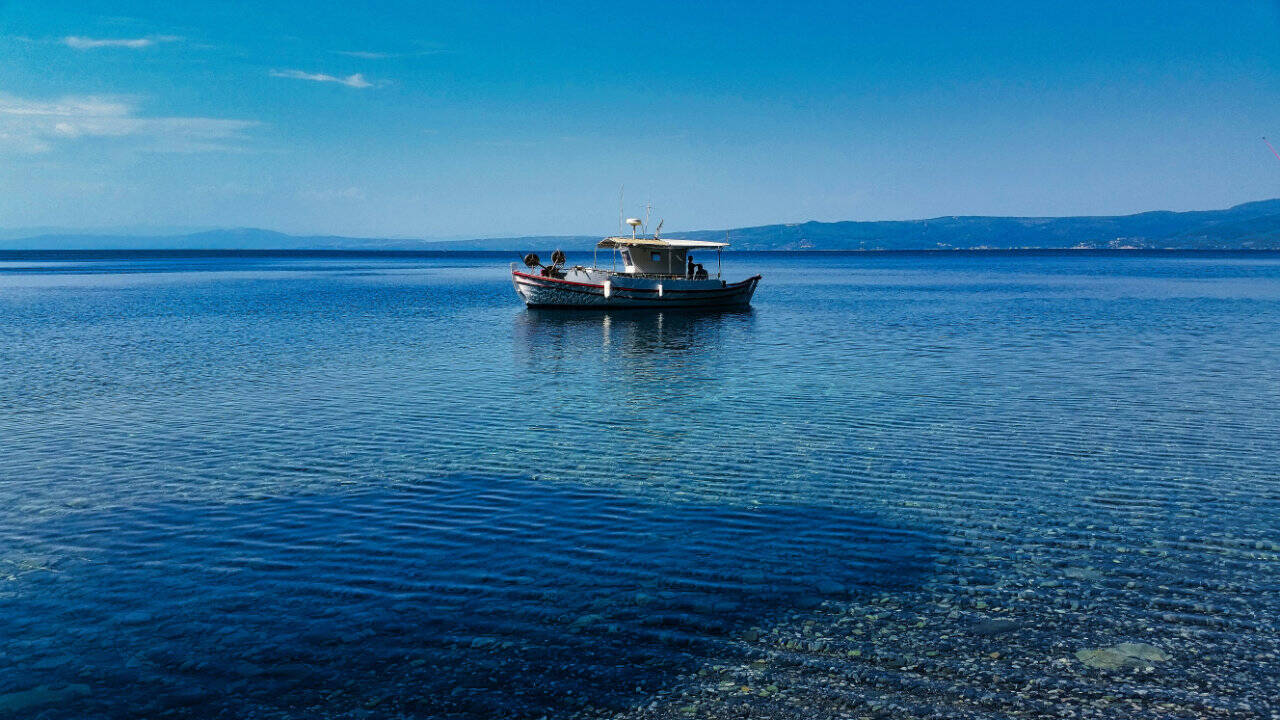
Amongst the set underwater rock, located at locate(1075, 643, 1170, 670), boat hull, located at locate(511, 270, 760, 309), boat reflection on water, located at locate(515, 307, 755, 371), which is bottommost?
underwater rock, located at locate(1075, 643, 1170, 670)

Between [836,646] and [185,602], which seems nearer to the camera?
[836,646]

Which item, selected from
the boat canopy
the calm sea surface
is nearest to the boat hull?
the boat canopy

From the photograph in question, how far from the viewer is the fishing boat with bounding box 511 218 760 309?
61281 mm

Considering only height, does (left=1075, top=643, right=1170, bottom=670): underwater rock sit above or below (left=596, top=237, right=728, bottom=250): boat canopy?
below

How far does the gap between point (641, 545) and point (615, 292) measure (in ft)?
161

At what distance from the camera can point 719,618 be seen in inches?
401

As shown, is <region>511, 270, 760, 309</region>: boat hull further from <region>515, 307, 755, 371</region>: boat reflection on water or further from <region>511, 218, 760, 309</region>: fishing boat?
<region>515, 307, 755, 371</region>: boat reflection on water

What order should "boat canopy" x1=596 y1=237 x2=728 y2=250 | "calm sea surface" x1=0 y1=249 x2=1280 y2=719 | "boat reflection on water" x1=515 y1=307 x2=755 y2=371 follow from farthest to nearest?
"boat canopy" x1=596 y1=237 x2=728 y2=250 → "boat reflection on water" x1=515 y1=307 x2=755 y2=371 → "calm sea surface" x1=0 y1=249 x2=1280 y2=719

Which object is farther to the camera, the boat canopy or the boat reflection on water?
the boat canopy

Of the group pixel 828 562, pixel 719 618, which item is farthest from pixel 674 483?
pixel 719 618

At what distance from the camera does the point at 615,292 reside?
61062mm

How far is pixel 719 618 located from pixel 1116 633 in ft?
14.5

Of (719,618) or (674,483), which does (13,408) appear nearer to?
(674,483)

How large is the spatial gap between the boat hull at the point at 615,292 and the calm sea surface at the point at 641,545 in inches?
1260
